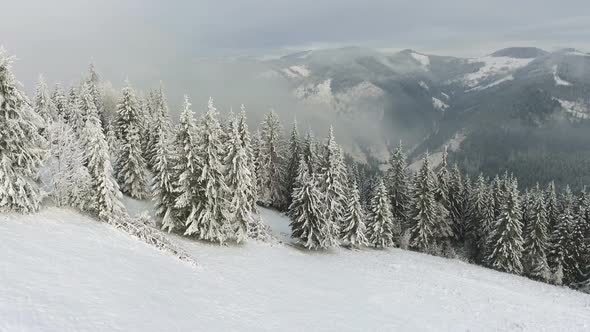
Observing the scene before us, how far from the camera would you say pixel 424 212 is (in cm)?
5525

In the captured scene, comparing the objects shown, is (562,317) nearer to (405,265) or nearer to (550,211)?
(405,265)

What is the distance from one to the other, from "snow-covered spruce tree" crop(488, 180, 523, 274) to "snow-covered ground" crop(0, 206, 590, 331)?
37.1ft

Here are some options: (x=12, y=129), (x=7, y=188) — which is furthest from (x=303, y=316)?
(x=12, y=129)

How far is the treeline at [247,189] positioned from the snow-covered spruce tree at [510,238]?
0.14 meters

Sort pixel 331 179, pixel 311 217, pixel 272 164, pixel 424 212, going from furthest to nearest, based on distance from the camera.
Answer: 1. pixel 272 164
2. pixel 424 212
3. pixel 331 179
4. pixel 311 217

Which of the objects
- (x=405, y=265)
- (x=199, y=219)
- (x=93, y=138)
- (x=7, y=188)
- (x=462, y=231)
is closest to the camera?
(x=7, y=188)

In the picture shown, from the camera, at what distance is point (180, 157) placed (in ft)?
113

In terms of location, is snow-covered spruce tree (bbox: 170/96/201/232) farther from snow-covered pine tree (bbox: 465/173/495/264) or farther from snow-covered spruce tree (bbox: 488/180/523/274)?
snow-covered pine tree (bbox: 465/173/495/264)

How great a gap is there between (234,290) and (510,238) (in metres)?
43.3

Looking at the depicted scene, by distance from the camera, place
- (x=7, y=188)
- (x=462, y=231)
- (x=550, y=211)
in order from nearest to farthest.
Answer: (x=7, y=188)
(x=550, y=211)
(x=462, y=231)

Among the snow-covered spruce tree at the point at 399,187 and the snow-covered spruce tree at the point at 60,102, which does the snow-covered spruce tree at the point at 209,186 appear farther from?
the snow-covered spruce tree at the point at 60,102

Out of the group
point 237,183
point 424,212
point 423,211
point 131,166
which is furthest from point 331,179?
point 131,166

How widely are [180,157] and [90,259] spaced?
15404 millimetres

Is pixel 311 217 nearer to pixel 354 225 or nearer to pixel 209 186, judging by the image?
pixel 354 225
